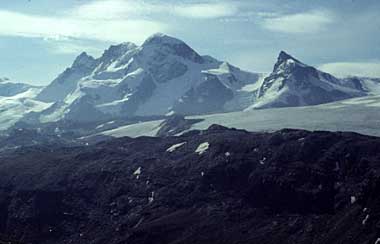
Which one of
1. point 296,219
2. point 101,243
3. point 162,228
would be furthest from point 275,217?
point 101,243

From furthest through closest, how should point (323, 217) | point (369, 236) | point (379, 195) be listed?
point (323, 217) → point (379, 195) → point (369, 236)

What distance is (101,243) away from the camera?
199 meters

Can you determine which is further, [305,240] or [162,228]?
[162,228]

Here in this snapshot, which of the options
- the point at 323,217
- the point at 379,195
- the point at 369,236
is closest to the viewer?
the point at 369,236

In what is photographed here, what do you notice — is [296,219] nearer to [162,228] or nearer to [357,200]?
[357,200]

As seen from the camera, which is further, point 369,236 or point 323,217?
point 323,217

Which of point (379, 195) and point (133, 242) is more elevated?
point (379, 195)

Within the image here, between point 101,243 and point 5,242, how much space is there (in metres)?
28.9

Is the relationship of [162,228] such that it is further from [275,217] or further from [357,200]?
[357,200]

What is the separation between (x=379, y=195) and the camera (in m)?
174

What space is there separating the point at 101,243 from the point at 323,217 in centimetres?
6614

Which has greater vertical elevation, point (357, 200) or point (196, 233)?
point (357, 200)

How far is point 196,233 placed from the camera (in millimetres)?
193625

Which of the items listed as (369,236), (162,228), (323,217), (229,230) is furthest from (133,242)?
(369,236)
